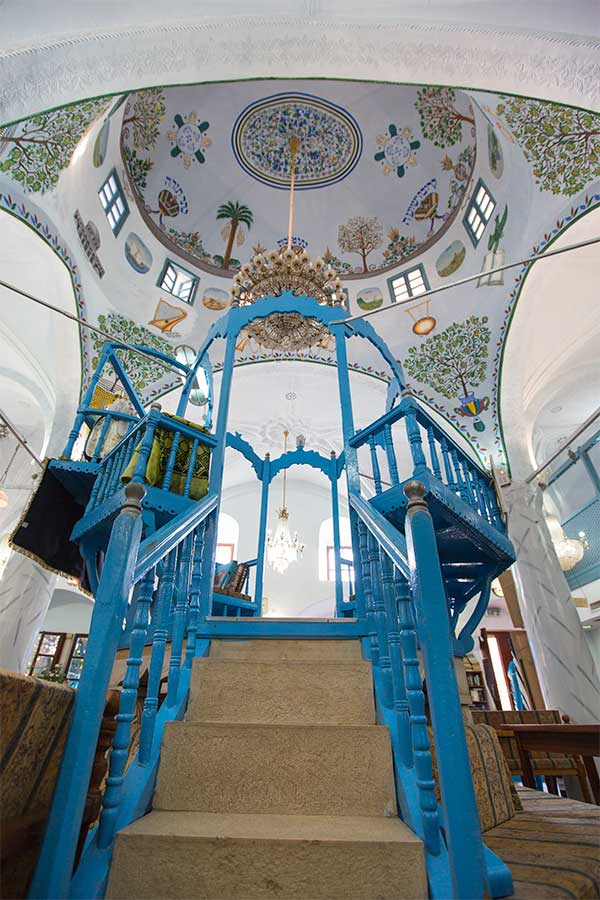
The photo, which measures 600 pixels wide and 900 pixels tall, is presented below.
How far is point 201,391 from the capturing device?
507 centimetres

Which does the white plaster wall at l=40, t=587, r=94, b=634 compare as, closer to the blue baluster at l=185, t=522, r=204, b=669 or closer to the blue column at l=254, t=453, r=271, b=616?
the blue column at l=254, t=453, r=271, b=616

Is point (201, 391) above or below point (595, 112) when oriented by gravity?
below

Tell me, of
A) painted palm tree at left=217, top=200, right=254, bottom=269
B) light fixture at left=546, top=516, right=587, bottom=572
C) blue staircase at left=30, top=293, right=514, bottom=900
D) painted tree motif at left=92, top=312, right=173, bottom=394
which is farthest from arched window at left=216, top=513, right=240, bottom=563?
blue staircase at left=30, top=293, right=514, bottom=900

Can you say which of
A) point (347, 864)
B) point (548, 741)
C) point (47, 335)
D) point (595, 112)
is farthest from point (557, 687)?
point (47, 335)

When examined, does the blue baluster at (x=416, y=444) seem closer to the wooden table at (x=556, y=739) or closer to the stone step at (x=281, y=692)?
the stone step at (x=281, y=692)

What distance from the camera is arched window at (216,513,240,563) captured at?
13.1 m

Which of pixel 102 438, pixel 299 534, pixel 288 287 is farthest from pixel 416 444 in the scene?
pixel 299 534

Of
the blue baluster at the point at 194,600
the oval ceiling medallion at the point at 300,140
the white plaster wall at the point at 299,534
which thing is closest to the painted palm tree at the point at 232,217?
the oval ceiling medallion at the point at 300,140

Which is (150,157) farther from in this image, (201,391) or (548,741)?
(548,741)

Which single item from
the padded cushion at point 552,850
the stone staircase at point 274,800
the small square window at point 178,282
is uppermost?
the small square window at point 178,282

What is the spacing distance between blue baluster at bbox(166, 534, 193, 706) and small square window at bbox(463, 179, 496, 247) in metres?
8.28

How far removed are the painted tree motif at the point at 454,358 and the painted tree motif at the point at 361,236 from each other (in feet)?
8.01

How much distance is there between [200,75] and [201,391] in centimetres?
→ 296

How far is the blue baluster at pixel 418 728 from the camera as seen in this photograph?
4.27 ft
